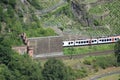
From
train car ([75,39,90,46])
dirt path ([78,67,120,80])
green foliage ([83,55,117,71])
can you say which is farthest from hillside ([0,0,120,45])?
dirt path ([78,67,120,80])

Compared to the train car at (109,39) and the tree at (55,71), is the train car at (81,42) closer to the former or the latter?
the train car at (109,39)

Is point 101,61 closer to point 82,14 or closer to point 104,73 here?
point 104,73

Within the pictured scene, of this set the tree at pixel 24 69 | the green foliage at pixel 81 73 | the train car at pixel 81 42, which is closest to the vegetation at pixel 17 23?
the train car at pixel 81 42

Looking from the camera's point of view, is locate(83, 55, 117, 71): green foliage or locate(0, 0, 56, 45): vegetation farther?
locate(83, 55, 117, 71): green foliage

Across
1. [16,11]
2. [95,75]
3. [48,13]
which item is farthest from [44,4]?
[95,75]

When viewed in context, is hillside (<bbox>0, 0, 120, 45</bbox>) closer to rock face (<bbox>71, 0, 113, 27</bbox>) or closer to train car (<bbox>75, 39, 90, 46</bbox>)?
rock face (<bbox>71, 0, 113, 27</bbox>)

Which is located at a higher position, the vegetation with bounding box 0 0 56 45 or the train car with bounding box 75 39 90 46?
the vegetation with bounding box 0 0 56 45

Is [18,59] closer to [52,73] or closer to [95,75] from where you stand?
[52,73]
